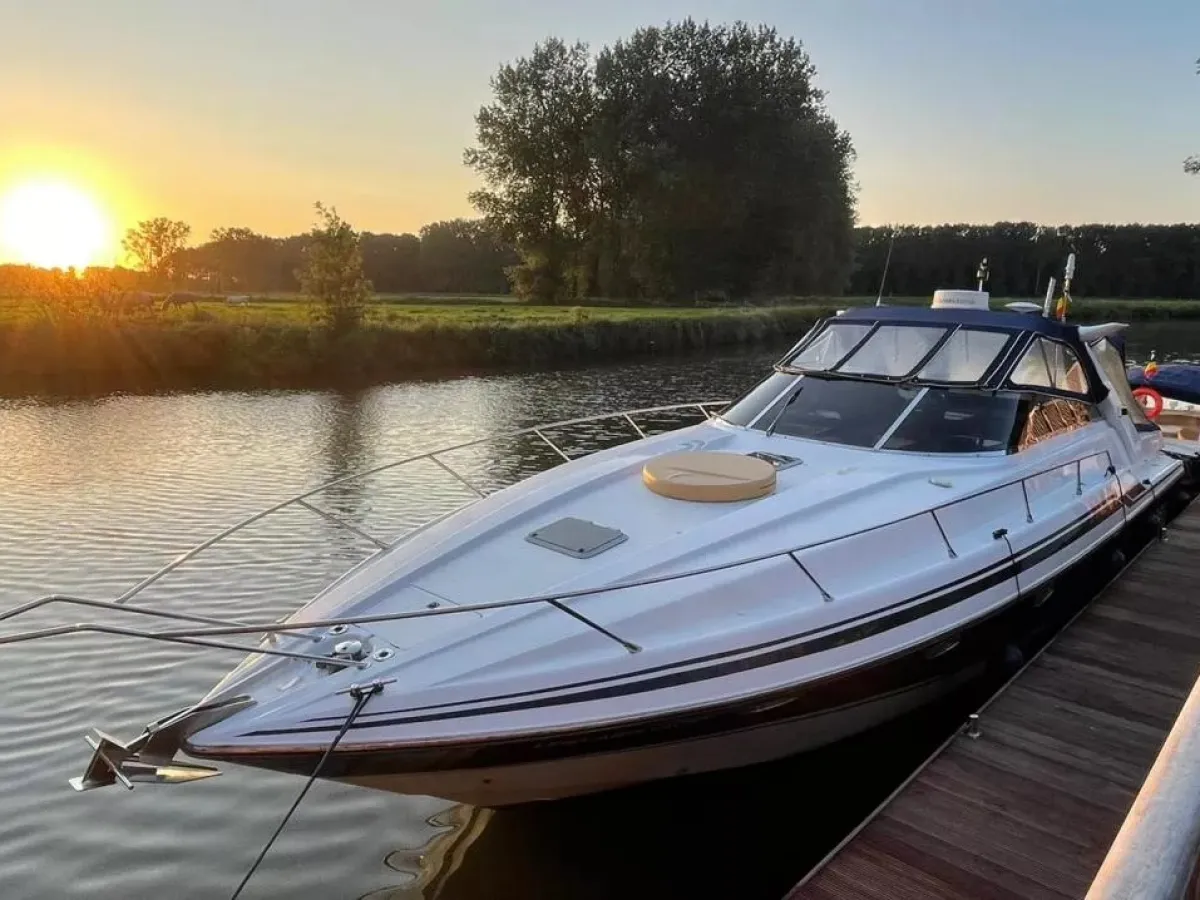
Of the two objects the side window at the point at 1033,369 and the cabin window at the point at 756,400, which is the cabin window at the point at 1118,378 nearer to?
the side window at the point at 1033,369

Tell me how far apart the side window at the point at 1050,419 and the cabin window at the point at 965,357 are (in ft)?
1.61

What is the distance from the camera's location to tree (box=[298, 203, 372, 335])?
24547mm

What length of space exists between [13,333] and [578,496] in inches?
846

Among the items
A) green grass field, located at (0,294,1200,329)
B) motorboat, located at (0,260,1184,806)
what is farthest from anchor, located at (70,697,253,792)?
green grass field, located at (0,294,1200,329)

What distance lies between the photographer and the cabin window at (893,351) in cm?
675

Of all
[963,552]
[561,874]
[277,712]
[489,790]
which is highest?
[963,552]

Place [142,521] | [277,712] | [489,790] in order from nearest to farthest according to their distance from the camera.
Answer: [277,712]
[489,790]
[142,521]

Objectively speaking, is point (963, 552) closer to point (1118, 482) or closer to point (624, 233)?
point (1118, 482)

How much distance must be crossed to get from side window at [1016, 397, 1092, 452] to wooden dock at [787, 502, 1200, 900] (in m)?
1.40

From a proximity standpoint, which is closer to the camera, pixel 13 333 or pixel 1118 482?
pixel 1118 482

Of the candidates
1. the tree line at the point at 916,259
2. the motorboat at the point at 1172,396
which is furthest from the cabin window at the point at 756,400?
the tree line at the point at 916,259

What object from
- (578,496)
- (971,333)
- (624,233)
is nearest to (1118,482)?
(971,333)

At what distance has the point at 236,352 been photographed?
22.8 meters

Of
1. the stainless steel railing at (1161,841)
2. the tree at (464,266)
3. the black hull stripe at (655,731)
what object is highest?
the tree at (464,266)
